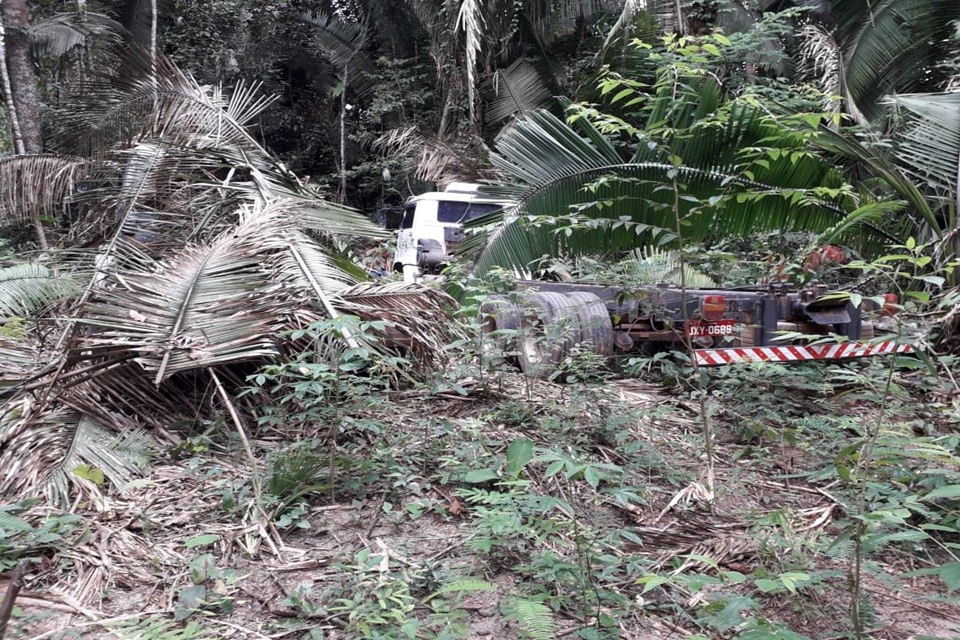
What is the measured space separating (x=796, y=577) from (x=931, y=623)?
1057 millimetres

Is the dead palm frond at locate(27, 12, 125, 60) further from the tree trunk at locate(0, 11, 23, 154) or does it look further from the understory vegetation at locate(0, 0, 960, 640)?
the understory vegetation at locate(0, 0, 960, 640)

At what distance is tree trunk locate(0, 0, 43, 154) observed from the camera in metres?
10.3

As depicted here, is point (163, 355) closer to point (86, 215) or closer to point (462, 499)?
point (462, 499)

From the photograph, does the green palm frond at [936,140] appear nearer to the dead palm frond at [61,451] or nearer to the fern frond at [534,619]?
the fern frond at [534,619]

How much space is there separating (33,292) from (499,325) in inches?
137

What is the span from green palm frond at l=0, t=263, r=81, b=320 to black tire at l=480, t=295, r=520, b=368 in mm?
2891

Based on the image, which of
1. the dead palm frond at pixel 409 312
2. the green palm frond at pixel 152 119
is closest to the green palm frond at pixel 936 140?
the dead palm frond at pixel 409 312

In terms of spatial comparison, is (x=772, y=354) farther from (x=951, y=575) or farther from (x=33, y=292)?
(x=33, y=292)

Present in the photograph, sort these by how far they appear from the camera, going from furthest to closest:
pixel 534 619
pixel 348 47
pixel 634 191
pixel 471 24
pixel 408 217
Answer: pixel 348 47 < pixel 408 217 < pixel 471 24 < pixel 634 191 < pixel 534 619

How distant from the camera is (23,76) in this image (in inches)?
426

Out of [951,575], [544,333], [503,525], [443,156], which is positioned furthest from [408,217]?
[951,575]

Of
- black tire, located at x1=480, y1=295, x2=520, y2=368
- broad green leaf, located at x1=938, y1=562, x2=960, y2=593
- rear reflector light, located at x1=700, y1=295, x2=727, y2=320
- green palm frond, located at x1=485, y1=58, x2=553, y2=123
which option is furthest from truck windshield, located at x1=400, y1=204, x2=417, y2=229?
broad green leaf, located at x1=938, y1=562, x2=960, y2=593

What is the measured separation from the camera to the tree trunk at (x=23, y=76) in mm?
10289

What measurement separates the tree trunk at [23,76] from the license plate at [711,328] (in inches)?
386
